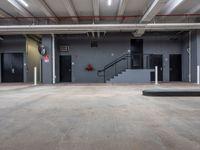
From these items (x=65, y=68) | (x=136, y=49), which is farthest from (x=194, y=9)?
(x=65, y=68)

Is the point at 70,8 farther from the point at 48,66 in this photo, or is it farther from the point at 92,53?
the point at 92,53

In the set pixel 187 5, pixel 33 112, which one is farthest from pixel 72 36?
pixel 33 112

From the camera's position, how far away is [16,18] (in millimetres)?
11977

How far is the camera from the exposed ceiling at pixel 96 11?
9445 millimetres

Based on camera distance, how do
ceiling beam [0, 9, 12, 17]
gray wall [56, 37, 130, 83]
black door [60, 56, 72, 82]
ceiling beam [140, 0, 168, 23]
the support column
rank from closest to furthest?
ceiling beam [140, 0, 168, 23], ceiling beam [0, 9, 12, 17], the support column, gray wall [56, 37, 130, 83], black door [60, 56, 72, 82]

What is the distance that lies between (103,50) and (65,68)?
3.27 metres

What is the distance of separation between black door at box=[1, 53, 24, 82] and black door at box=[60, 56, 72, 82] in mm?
3264

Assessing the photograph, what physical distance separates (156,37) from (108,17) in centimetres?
535

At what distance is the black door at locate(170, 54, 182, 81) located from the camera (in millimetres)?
15789

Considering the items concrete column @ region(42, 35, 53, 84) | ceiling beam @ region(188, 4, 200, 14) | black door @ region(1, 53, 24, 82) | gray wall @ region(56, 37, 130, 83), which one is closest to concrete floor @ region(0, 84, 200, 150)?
ceiling beam @ region(188, 4, 200, 14)

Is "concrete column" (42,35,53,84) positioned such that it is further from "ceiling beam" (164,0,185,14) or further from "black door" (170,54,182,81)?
"black door" (170,54,182,81)

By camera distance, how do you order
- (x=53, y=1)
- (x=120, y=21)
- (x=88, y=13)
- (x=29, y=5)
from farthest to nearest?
(x=120, y=21) < (x=88, y=13) < (x=29, y=5) < (x=53, y=1)

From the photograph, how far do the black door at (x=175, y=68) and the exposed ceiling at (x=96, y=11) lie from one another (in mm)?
3825

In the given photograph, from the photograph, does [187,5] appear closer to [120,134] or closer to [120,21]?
[120,21]
